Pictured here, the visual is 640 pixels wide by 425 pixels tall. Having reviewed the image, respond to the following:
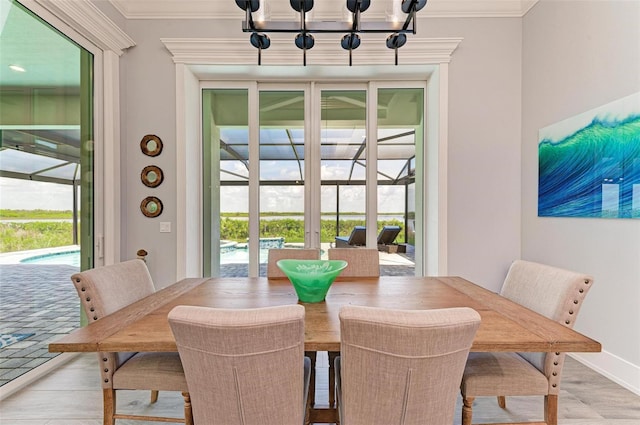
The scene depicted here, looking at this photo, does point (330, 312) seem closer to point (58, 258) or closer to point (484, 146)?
point (58, 258)

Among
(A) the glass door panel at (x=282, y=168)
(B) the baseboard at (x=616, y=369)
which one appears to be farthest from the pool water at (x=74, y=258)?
(B) the baseboard at (x=616, y=369)

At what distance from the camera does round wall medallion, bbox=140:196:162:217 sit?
2.98 metres

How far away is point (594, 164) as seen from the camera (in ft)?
7.18

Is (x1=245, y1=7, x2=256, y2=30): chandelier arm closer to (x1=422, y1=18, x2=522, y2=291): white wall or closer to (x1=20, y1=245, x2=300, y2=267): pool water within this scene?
(x1=20, y1=245, x2=300, y2=267): pool water

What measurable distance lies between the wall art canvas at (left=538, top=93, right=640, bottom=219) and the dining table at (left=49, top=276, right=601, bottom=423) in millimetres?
1193

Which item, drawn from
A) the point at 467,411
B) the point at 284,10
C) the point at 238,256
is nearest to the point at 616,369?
the point at 467,411

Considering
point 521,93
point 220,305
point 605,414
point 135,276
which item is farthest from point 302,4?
point 605,414

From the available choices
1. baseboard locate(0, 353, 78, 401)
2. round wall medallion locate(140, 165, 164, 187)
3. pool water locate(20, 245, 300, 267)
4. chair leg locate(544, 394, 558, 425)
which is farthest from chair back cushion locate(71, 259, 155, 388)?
chair leg locate(544, 394, 558, 425)

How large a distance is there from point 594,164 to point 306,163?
94.1 inches

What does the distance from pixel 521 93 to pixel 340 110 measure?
1.75 metres

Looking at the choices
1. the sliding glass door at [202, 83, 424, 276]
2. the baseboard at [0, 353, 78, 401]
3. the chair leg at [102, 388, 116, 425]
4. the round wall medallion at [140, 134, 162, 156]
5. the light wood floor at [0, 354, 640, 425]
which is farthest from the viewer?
the sliding glass door at [202, 83, 424, 276]

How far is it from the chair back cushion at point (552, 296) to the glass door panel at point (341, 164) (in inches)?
73.6

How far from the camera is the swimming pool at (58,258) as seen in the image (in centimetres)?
214

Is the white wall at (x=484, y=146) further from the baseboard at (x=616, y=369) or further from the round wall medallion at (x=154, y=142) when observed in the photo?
the round wall medallion at (x=154, y=142)
